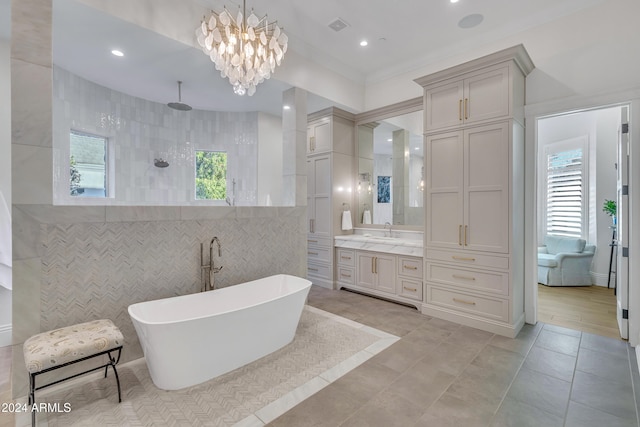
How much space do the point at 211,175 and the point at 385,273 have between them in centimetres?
366

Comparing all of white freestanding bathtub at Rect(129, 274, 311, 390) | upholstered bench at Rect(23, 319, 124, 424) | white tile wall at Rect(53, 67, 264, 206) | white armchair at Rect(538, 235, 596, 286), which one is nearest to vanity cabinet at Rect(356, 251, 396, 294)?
white freestanding bathtub at Rect(129, 274, 311, 390)

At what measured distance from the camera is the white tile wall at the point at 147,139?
3.96 meters

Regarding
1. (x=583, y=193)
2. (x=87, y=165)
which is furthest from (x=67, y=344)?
(x=583, y=193)

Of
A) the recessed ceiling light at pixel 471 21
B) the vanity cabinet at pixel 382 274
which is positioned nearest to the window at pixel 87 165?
the vanity cabinet at pixel 382 274

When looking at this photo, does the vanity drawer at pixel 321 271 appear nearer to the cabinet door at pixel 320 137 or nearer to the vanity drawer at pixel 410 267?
the vanity drawer at pixel 410 267

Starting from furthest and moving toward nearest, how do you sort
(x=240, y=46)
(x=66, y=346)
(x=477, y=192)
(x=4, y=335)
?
(x=477, y=192)
(x=4, y=335)
(x=240, y=46)
(x=66, y=346)

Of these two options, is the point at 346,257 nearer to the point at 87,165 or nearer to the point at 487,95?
the point at 487,95

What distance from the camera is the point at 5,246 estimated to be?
102 inches

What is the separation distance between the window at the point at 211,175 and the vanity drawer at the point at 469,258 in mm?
3900

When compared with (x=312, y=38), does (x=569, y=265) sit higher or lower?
Result: lower

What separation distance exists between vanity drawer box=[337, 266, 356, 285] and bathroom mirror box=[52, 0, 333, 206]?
1.55 meters

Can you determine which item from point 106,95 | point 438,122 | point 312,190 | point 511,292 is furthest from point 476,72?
point 106,95

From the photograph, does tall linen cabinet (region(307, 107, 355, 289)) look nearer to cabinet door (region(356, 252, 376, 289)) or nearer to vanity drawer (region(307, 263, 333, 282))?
vanity drawer (region(307, 263, 333, 282))

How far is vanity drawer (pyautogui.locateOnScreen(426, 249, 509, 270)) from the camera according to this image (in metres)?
3.12
